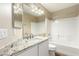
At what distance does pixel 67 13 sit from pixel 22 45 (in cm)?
85

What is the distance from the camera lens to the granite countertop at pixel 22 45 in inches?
31.9

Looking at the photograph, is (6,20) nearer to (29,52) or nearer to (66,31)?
(29,52)

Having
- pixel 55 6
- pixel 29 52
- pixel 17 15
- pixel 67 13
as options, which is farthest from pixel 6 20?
pixel 67 13

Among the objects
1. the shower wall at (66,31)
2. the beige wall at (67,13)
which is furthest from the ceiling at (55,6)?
the shower wall at (66,31)

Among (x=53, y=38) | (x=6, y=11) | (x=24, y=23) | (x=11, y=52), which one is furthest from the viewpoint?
(x=53, y=38)

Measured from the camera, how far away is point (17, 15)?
1098 mm

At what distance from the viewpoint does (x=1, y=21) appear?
32.9 inches

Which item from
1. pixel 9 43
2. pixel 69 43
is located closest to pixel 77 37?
pixel 69 43

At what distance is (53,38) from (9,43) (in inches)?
29.6

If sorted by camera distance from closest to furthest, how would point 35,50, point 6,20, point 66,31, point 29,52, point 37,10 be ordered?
point 6,20 < point 29,52 < point 35,50 < point 37,10 < point 66,31

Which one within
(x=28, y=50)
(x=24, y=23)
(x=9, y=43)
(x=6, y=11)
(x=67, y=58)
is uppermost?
(x=6, y=11)

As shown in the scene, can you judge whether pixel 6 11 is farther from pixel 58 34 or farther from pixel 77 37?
pixel 77 37

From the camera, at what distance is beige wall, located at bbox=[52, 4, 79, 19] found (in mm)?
1250

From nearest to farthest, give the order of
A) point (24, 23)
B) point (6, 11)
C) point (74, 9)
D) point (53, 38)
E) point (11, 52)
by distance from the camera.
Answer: point (11, 52) < point (6, 11) < point (24, 23) < point (74, 9) < point (53, 38)
